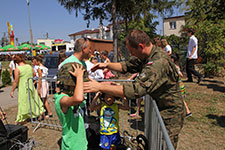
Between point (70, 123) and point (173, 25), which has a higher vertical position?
point (173, 25)

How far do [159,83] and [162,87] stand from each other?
0.25 meters

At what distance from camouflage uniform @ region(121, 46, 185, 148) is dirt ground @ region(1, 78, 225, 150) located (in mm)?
1802

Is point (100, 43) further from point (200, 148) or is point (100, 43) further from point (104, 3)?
point (200, 148)

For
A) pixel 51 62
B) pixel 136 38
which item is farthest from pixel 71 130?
pixel 51 62

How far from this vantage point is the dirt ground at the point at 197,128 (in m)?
3.91

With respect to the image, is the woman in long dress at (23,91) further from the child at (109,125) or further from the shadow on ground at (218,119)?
the shadow on ground at (218,119)

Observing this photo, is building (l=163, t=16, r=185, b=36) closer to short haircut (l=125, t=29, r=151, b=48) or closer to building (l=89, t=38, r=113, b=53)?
building (l=89, t=38, r=113, b=53)

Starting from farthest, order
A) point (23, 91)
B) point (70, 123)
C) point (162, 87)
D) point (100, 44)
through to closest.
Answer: point (100, 44), point (23, 91), point (70, 123), point (162, 87)

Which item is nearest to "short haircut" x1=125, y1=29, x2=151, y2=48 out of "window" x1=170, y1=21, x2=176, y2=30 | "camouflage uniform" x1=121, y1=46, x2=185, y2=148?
"camouflage uniform" x1=121, y1=46, x2=185, y2=148

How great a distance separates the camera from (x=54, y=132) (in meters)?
4.88

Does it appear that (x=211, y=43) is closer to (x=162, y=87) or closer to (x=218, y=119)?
(x=218, y=119)

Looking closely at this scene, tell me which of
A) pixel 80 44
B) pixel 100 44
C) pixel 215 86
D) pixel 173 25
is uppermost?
pixel 173 25

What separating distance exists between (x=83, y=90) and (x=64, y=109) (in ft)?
1.61

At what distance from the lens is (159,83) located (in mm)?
1932
